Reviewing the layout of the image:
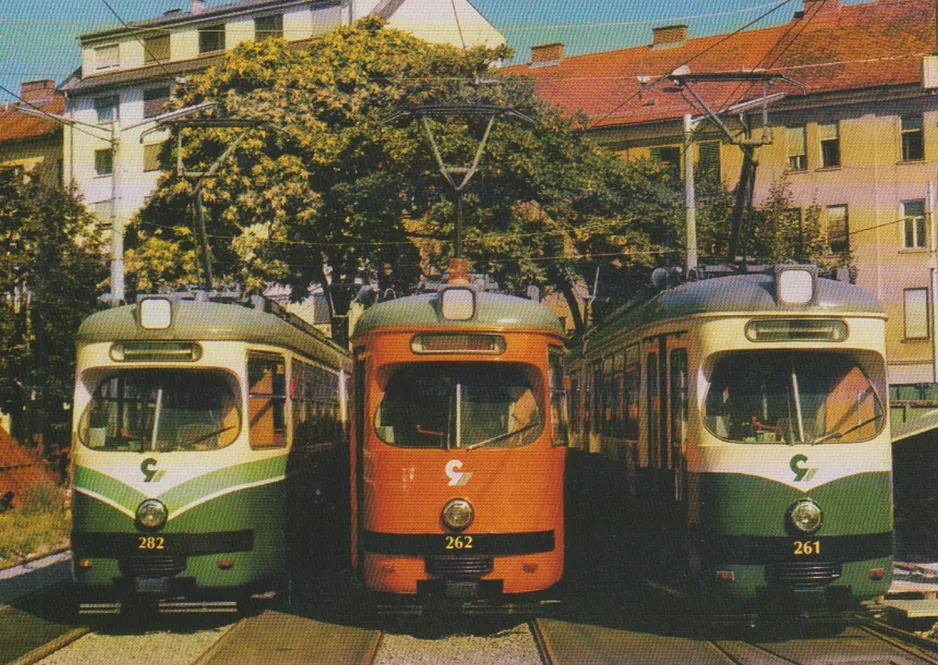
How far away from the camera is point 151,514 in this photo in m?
12.2

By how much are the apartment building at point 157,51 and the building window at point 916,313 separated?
62.2ft

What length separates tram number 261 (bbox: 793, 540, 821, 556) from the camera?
36.9 ft

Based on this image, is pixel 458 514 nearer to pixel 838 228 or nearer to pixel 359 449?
pixel 359 449

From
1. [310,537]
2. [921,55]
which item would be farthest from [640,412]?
[921,55]

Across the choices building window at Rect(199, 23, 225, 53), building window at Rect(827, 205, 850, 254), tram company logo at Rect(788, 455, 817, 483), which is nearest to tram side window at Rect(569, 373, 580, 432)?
tram company logo at Rect(788, 455, 817, 483)

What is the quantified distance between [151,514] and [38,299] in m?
17.5

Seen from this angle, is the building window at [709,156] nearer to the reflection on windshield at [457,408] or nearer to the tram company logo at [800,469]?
the reflection on windshield at [457,408]

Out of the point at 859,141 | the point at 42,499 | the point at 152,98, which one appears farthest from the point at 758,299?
the point at 152,98

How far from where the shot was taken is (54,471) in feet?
85.8

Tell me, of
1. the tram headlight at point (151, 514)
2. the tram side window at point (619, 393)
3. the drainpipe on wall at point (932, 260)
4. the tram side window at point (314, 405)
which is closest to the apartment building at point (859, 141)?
the drainpipe on wall at point (932, 260)

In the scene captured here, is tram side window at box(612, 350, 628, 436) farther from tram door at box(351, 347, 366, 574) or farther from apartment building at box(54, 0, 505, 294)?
apartment building at box(54, 0, 505, 294)

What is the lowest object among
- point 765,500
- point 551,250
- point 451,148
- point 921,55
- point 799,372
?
point 765,500

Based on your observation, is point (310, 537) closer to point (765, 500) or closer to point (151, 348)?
point (151, 348)

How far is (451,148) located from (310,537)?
62.0ft
